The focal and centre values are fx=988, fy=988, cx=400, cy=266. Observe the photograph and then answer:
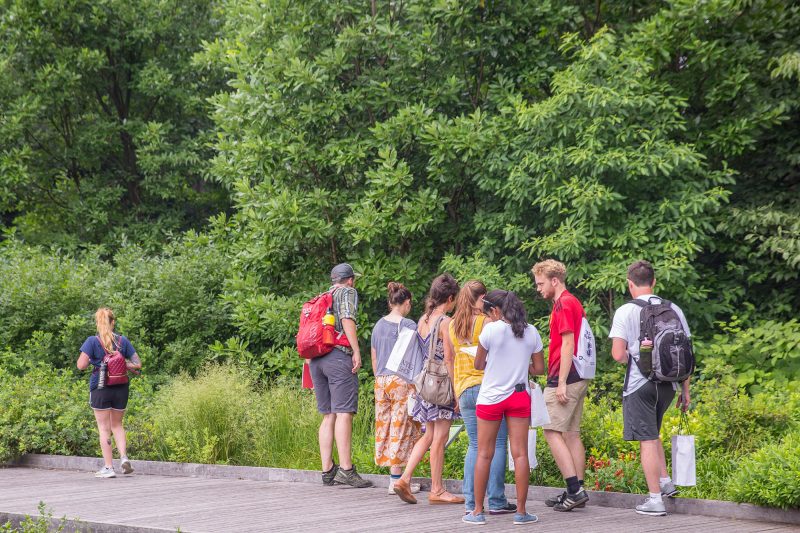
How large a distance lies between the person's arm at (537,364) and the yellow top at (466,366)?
0.45 meters

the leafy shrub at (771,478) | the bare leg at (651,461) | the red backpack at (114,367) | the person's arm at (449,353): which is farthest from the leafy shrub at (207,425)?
the leafy shrub at (771,478)

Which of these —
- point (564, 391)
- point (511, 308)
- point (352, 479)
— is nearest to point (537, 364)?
point (564, 391)

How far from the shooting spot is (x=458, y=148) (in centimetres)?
1392

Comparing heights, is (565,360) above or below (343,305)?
below

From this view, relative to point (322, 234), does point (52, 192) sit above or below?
above

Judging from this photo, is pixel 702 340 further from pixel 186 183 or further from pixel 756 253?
pixel 186 183

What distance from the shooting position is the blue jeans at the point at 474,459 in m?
8.02

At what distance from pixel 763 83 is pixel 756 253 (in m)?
2.43

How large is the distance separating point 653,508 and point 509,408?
4.87 feet

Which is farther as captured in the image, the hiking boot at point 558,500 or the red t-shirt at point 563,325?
the hiking boot at point 558,500

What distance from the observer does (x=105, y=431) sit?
11375 millimetres

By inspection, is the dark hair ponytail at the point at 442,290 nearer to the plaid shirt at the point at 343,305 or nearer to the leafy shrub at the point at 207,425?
the plaid shirt at the point at 343,305

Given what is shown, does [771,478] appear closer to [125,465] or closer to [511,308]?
[511,308]

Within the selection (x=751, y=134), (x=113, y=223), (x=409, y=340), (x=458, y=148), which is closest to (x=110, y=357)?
(x=409, y=340)
